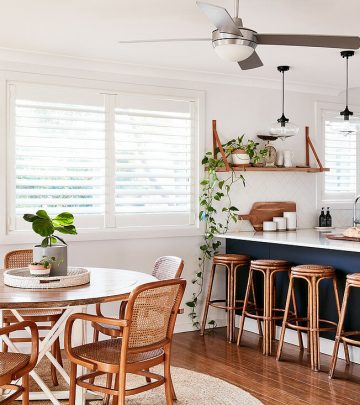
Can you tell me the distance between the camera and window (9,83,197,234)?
5.12m

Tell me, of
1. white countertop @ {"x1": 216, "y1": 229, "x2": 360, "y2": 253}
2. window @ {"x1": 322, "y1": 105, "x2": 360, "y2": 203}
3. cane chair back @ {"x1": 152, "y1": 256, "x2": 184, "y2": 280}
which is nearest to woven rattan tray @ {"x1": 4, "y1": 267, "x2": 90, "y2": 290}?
cane chair back @ {"x1": 152, "y1": 256, "x2": 184, "y2": 280}

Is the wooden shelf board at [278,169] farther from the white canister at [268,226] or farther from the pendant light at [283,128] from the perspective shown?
the white canister at [268,226]

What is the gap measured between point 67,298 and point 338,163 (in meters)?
4.69

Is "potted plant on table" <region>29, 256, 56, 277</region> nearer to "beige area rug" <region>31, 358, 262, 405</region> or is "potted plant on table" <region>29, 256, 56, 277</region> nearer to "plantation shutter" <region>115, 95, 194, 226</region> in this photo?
"beige area rug" <region>31, 358, 262, 405</region>

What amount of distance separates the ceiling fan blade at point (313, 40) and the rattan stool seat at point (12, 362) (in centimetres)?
213

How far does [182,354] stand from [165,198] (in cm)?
149

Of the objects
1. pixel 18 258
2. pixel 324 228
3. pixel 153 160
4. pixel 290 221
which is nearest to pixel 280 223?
pixel 290 221

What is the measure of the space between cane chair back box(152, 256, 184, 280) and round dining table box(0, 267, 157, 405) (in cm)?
27

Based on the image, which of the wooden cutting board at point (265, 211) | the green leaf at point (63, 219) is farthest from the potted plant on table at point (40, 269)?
the wooden cutting board at point (265, 211)

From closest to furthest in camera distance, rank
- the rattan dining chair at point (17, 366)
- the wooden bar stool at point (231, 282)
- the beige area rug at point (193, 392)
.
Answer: the rattan dining chair at point (17, 366)
the beige area rug at point (193, 392)
the wooden bar stool at point (231, 282)

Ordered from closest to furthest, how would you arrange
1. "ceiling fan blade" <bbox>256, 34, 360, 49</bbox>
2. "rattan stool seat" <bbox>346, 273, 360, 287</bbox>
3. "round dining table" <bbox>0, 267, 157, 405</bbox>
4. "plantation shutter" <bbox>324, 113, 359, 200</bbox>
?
1. "round dining table" <bbox>0, 267, 157, 405</bbox>
2. "ceiling fan blade" <bbox>256, 34, 360, 49</bbox>
3. "rattan stool seat" <bbox>346, 273, 360, 287</bbox>
4. "plantation shutter" <bbox>324, 113, 359, 200</bbox>

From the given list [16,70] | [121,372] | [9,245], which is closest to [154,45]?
[16,70]

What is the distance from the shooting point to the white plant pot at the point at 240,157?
5996mm

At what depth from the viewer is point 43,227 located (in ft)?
11.4
